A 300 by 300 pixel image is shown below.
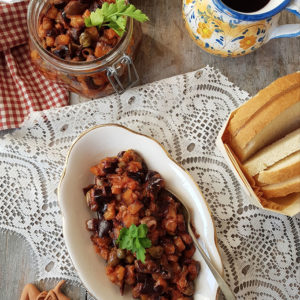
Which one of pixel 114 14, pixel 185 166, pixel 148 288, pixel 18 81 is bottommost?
pixel 148 288

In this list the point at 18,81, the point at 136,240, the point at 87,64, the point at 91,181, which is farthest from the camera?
the point at 18,81

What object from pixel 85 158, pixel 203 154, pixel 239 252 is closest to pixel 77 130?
pixel 85 158

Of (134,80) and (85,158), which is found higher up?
(134,80)

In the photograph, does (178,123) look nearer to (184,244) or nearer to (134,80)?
(134,80)

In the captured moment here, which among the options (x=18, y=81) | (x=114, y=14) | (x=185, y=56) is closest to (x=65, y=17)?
(x=114, y=14)

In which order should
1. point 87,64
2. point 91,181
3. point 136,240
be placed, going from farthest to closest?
point 91,181 < point 87,64 < point 136,240

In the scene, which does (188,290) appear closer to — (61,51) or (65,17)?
(61,51)

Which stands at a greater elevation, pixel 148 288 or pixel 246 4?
pixel 246 4
